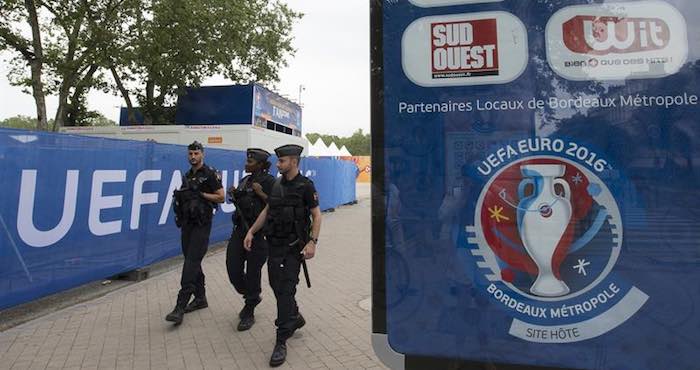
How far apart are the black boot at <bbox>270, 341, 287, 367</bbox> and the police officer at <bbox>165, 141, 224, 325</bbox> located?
134 centimetres

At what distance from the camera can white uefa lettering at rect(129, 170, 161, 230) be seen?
6.47 meters

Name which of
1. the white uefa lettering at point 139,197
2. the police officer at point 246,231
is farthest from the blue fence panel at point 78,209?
the police officer at point 246,231

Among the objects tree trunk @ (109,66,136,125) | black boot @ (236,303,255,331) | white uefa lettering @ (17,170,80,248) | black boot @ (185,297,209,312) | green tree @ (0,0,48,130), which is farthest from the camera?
tree trunk @ (109,66,136,125)

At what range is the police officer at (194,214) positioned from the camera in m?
4.60

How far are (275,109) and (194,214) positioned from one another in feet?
61.9

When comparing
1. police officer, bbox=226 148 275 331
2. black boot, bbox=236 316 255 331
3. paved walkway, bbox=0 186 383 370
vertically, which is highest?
police officer, bbox=226 148 275 331

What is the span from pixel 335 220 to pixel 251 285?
34.4ft

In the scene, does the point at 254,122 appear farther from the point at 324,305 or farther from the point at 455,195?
the point at 455,195

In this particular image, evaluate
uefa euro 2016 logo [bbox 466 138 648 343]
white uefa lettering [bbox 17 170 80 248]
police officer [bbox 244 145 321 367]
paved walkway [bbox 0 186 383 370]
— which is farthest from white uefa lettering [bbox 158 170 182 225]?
uefa euro 2016 logo [bbox 466 138 648 343]

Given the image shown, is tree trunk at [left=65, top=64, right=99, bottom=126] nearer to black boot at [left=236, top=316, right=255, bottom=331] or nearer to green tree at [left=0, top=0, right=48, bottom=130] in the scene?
green tree at [left=0, top=0, right=48, bottom=130]

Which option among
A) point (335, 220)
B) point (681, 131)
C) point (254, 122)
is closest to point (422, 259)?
point (681, 131)

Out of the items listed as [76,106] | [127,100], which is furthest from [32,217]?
[76,106]

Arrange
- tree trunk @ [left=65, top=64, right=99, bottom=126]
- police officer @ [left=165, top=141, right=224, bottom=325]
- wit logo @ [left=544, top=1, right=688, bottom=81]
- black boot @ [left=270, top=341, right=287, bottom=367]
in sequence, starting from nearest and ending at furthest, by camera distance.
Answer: wit logo @ [left=544, top=1, right=688, bottom=81], black boot @ [left=270, top=341, right=287, bottom=367], police officer @ [left=165, top=141, right=224, bottom=325], tree trunk @ [left=65, top=64, right=99, bottom=126]

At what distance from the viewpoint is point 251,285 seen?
177 inches
